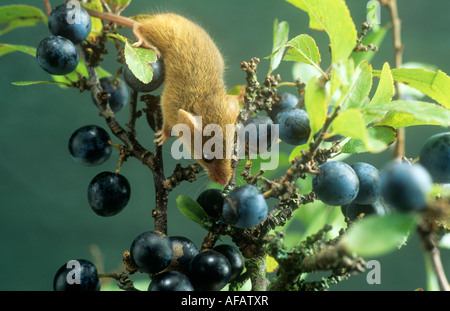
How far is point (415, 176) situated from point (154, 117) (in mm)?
497

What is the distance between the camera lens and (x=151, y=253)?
0.47 meters

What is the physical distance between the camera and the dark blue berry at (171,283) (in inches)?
17.7

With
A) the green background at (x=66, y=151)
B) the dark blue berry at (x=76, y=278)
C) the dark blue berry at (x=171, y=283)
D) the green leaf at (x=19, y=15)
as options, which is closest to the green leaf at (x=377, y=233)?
the dark blue berry at (x=171, y=283)

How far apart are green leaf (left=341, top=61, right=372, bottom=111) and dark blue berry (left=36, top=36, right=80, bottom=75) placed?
1.32 feet

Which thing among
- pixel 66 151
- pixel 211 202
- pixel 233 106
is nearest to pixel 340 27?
pixel 211 202

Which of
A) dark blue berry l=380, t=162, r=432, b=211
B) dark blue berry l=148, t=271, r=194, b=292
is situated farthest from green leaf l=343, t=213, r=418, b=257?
dark blue berry l=148, t=271, r=194, b=292

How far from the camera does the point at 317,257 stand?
379 millimetres

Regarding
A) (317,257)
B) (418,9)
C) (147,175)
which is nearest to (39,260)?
(147,175)

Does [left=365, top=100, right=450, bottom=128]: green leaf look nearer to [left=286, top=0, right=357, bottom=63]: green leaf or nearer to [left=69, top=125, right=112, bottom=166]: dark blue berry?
[left=286, top=0, right=357, bottom=63]: green leaf

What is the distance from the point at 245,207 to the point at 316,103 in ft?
0.43

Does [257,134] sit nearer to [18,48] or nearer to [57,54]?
[57,54]

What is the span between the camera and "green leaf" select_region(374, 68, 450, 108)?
19.3 inches

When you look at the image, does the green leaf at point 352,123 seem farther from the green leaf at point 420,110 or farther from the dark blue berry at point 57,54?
the dark blue berry at point 57,54
